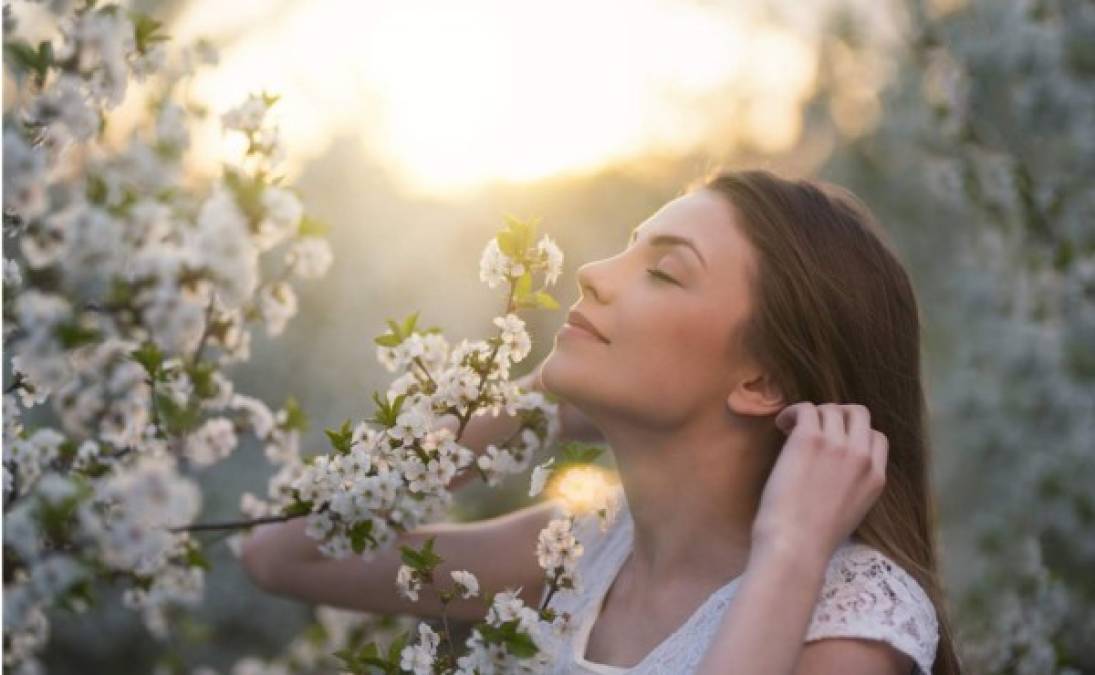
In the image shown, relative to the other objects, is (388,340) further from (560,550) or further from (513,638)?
(513,638)

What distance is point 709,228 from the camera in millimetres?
1903

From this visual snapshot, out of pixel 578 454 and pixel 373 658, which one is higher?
pixel 578 454

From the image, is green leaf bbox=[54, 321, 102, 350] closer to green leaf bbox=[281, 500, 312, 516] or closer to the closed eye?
green leaf bbox=[281, 500, 312, 516]

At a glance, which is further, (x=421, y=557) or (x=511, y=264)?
(x=511, y=264)

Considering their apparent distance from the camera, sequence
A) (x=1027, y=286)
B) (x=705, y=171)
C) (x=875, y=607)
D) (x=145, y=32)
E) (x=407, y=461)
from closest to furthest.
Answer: (x=145, y=32)
(x=407, y=461)
(x=875, y=607)
(x=705, y=171)
(x=1027, y=286)

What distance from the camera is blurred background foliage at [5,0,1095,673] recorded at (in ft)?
15.4

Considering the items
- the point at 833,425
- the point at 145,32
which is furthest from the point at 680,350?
the point at 145,32

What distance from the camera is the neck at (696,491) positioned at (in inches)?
75.0

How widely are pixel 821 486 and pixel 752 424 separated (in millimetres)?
315

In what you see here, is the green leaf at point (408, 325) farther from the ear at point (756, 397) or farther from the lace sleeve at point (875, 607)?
the lace sleeve at point (875, 607)

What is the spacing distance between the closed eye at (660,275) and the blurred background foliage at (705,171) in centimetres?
43

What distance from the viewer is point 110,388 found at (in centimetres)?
144

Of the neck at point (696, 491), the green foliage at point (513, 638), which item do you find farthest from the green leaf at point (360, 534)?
the neck at point (696, 491)

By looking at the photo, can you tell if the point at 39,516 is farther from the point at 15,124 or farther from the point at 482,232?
the point at 482,232
